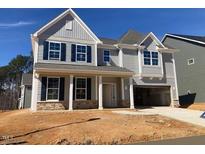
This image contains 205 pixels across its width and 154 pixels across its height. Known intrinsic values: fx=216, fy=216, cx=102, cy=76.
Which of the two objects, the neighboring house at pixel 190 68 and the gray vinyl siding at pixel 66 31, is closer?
the gray vinyl siding at pixel 66 31

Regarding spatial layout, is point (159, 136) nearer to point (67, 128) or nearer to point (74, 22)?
point (67, 128)

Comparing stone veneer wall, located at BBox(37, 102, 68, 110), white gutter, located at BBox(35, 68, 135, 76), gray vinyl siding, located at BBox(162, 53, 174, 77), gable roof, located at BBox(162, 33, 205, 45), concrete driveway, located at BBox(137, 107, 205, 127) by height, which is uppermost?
gable roof, located at BBox(162, 33, 205, 45)

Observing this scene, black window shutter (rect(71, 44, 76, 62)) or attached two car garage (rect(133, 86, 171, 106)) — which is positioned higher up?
black window shutter (rect(71, 44, 76, 62))

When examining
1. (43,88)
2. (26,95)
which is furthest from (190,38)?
(26,95)

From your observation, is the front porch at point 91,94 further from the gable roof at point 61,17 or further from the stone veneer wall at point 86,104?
the gable roof at point 61,17

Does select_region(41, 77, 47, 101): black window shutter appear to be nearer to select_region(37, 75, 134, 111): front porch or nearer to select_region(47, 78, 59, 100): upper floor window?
A: select_region(37, 75, 134, 111): front porch

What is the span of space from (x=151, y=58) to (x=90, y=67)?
24.1ft

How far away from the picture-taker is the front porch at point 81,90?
55.9ft

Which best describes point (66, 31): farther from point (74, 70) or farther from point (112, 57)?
point (112, 57)

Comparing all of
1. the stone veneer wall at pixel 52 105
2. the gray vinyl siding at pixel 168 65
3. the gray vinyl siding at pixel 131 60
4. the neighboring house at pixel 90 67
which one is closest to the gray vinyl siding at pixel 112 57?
the neighboring house at pixel 90 67

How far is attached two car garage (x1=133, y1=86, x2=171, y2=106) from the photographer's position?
23.9m

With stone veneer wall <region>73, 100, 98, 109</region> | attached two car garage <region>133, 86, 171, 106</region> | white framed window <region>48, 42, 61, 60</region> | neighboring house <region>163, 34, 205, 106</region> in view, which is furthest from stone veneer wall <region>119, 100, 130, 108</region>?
neighboring house <region>163, 34, 205, 106</region>

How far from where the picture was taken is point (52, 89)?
17.5 meters

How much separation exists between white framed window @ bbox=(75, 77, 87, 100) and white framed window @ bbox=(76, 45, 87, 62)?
1.92m
